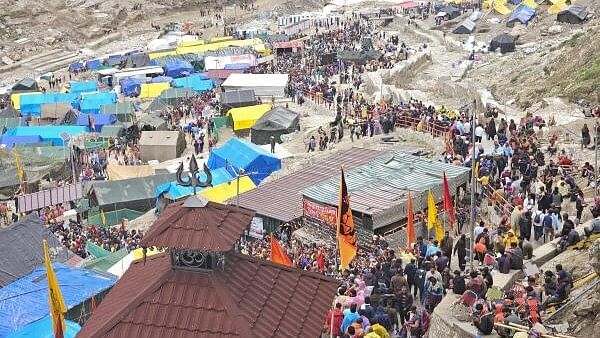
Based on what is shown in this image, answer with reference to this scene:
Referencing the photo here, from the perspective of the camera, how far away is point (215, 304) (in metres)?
9.57

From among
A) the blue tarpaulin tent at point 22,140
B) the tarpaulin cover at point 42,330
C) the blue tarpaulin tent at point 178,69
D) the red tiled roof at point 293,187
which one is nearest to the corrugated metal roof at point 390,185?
the red tiled roof at point 293,187

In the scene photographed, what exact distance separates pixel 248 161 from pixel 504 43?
81.8 ft

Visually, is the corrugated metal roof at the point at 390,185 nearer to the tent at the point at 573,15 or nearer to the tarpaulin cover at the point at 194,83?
the tarpaulin cover at the point at 194,83

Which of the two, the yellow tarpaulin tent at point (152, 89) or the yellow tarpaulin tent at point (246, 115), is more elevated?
the yellow tarpaulin tent at point (152, 89)

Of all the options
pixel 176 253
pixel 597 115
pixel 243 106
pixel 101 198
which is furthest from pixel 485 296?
pixel 243 106

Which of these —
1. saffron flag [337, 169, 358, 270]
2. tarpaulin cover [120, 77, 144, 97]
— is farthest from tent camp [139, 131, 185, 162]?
saffron flag [337, 169, 358, 270]

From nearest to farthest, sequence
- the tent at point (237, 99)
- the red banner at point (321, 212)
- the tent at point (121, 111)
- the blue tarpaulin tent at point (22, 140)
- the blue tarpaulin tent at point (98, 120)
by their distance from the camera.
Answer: the red banner at point (321, 212) < the blue tarpaulin tent at point (22, 140) < the blue tarpaulin tent at point (98, 120) < the tent at point (237, 99) < the tent at point (121, 111)

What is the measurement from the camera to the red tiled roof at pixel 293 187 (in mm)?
22480

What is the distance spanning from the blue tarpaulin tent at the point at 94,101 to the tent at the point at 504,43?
23322mm

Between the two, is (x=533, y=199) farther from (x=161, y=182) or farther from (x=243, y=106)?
(x=243, y=106)

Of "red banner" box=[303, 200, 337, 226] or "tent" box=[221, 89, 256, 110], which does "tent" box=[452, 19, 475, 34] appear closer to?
"tent" box=[221, 89, 256, 110]

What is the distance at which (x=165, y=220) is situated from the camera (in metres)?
10.1

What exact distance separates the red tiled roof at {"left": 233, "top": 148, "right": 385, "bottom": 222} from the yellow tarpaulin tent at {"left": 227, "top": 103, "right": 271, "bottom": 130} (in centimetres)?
1376

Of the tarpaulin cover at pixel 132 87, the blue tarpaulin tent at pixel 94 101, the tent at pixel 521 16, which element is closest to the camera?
the blue tarpaulin tent at pixel 94 101
